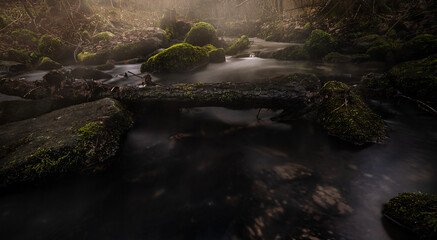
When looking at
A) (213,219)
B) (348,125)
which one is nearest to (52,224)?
(213,219)

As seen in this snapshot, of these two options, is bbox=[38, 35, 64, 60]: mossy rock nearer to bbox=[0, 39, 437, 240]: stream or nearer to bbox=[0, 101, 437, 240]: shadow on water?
bbox=[0, 39, 437, 240]: stream

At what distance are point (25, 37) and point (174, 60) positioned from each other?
11109mm

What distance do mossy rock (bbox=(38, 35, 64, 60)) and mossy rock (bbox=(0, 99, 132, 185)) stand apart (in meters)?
A: 10.5

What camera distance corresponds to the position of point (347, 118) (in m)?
3.57

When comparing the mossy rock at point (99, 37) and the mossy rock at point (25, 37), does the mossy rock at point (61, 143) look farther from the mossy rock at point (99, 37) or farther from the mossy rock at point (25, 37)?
the mossy rock at point (25, 37)

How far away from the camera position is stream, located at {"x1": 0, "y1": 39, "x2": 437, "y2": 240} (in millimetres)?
2309

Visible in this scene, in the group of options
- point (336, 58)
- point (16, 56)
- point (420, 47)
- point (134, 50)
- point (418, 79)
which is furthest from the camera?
point (134, 50)

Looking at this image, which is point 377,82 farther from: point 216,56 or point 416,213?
point 216,56

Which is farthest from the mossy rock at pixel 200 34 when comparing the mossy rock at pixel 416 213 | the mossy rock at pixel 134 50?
the mossy rock at pixel 416 213

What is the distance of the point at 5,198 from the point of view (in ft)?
8.75

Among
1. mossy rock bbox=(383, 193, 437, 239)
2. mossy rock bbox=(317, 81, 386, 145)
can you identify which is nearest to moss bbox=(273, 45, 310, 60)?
mossy rock bbox=(317, 81, 386, 145)

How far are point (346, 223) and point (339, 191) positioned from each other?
52 centimetres

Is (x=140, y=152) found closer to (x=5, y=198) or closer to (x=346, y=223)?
(x=5, y=198)

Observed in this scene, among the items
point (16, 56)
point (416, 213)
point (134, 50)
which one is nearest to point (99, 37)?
point (134, 50)
